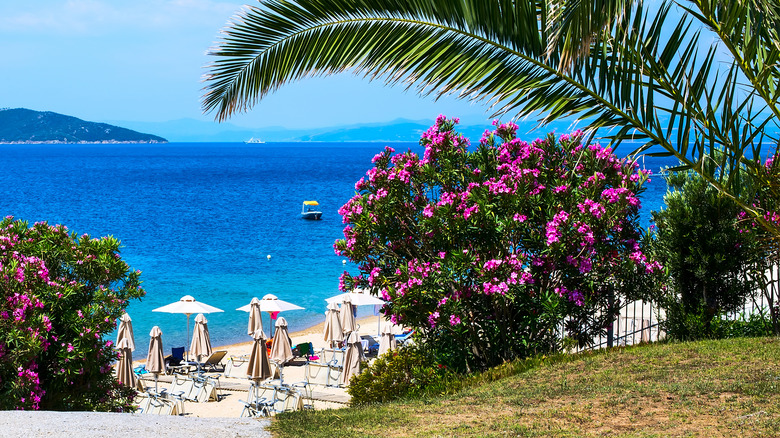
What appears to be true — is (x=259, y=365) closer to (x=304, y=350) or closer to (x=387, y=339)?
(x=387, y=339)

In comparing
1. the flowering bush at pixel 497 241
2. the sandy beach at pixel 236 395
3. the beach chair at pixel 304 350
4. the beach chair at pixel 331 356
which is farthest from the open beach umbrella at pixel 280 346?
the flowering bush at pixel 497 241

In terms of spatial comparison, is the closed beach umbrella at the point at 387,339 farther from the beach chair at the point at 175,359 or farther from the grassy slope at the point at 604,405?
the grassy slope at the point at 604,405

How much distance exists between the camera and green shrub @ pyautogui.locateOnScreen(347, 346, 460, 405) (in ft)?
29.0

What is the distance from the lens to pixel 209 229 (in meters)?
52.8

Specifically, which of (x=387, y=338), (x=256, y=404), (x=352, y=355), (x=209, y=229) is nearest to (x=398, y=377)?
(x=256, y=404)

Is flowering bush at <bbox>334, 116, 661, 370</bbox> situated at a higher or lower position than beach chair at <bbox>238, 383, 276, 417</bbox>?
higher

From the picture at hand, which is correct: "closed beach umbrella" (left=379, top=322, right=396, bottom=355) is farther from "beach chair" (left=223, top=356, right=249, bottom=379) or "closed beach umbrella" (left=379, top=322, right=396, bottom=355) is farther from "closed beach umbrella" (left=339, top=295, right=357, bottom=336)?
"beach chair" (left=223, top=356, right=249, bottom=379)

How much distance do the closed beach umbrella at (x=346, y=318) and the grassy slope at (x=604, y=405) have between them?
32.4 ft

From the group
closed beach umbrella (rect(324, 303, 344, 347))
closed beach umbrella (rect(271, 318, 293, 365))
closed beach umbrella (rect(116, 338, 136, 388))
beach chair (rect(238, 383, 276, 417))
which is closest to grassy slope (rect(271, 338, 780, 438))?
beach chair (rect(238, 383, 276, 417))

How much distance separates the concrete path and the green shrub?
311 centimetres

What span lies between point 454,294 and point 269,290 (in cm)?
2373

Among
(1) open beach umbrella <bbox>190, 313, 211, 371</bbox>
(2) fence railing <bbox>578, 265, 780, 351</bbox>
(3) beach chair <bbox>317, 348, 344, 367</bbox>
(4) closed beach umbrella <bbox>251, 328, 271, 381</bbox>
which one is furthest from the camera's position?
(3) beach chair <bbox>317, 348, 344, 367</bbox>

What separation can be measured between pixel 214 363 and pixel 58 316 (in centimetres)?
1012

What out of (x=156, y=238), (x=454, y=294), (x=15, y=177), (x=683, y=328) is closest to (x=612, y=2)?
(x=454, y=294)
